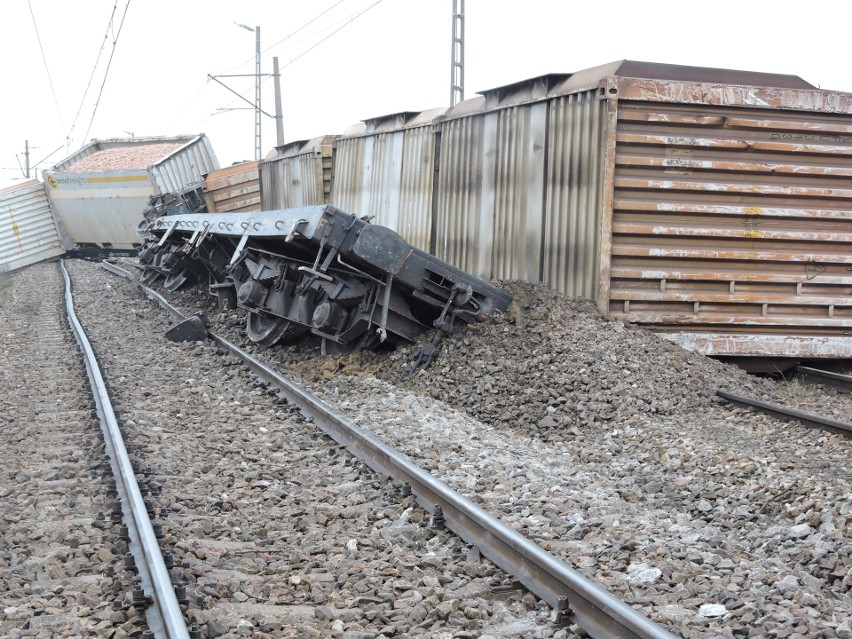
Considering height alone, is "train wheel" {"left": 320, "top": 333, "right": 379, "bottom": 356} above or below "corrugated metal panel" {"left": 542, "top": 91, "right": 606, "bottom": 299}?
below

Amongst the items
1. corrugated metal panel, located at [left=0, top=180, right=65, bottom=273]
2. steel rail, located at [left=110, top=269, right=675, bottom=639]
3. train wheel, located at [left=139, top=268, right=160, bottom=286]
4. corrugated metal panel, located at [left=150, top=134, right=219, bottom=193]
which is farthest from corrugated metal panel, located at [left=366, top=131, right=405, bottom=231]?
corrugated metal panel, located at [left=0, top=180, right=65, bottom=273]

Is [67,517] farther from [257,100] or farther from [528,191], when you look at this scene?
[257,100]

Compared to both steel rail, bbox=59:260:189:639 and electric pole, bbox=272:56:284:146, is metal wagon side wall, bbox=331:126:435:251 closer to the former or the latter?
steel rail, bbox=59:260:189:639

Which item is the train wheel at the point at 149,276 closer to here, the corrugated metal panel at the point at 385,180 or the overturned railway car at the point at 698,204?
the corrugated metal panel at the point at 385,180

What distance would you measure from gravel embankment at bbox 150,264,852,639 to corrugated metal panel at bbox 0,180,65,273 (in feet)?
64.3

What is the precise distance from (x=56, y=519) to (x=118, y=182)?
22.0 metres

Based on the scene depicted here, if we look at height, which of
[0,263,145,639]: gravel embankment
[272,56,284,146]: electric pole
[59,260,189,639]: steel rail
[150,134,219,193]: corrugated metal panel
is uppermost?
[272,56,284,146]: electric pole

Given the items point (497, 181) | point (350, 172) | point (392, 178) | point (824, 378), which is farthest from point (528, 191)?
point (350, 172)

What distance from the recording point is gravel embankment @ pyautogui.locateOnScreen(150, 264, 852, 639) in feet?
11.5

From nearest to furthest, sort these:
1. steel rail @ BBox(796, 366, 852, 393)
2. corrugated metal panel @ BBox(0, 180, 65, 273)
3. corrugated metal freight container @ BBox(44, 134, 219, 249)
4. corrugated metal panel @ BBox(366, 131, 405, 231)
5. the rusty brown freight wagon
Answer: steel rail @ BBox(796, 366, 852, 393) → the rusty brown freight wagon → corrugated metal panel @ BBox(366, 131, 405, 231) → corrugated metal freight container @ BBox(44, 134, 219, 249) → corrugated metal panel @ BBox(0, 180, 65, 273)

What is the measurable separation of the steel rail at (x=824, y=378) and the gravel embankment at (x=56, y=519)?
272 inches

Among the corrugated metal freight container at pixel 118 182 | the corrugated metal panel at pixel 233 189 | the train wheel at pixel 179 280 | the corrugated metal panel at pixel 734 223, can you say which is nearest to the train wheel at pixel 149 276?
the train wheel at pixel 179 280

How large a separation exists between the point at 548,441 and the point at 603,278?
2650 millimetres

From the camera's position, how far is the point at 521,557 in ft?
11.9
